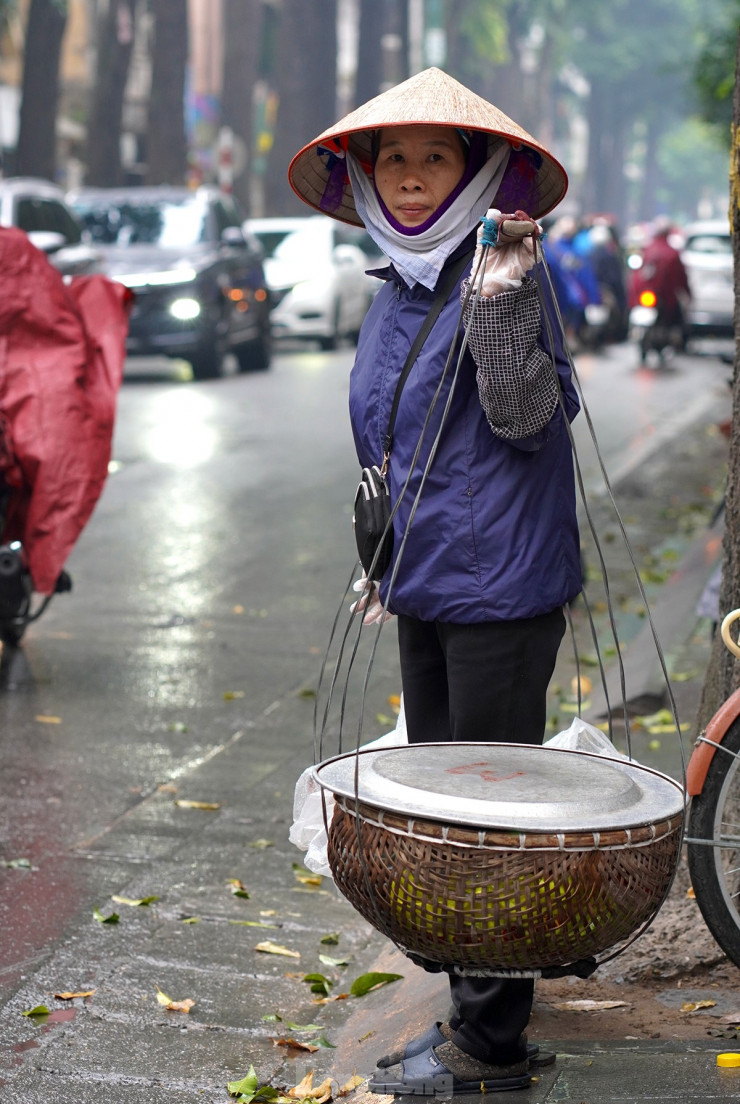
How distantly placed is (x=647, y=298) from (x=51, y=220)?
368 inches

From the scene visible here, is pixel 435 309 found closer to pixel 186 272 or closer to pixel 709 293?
pixel 186 272

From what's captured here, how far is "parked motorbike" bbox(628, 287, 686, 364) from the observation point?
2345 cm

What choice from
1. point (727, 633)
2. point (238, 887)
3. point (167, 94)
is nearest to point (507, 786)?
point (727, 633)

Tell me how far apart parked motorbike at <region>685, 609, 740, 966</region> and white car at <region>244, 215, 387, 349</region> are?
63.4 feet

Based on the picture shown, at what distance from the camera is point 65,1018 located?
3.76 m

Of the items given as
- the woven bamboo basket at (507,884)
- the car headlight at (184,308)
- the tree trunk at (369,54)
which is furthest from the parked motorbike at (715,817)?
the tree trunk at (369,54)

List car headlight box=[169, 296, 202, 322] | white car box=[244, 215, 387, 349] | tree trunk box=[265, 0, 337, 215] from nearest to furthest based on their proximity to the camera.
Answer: car headlight box=[169, 296, 202, 322] → white car box=[244, 215, 387, 349] → tree trunk box=[265, 0, 337, 215]

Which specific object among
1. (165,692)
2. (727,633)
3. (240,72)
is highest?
(240,72)

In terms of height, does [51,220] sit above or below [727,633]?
above

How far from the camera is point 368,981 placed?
13.1ft

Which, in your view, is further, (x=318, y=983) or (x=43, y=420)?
(x=43, y=420)

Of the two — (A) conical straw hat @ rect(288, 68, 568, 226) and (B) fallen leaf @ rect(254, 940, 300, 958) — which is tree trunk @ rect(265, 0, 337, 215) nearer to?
(B) fallen leaf @ rect(254, 940, 300, 958)

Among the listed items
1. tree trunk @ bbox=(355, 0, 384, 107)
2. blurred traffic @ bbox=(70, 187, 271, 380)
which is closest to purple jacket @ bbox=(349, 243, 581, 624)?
blurred traffic @ bbox=(70, 187, 271, 380)

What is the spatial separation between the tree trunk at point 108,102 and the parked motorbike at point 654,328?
30.3ft
